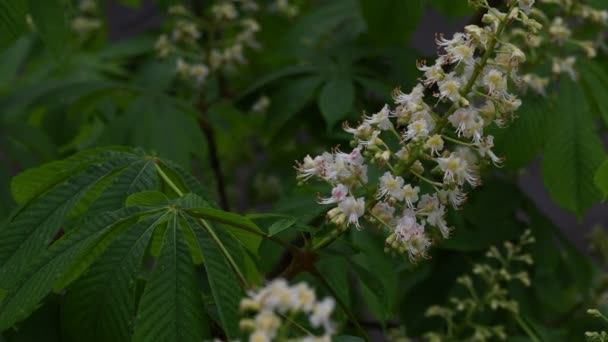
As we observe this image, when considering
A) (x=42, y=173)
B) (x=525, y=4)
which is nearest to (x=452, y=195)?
(x=525, y=4)

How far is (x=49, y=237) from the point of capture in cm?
128

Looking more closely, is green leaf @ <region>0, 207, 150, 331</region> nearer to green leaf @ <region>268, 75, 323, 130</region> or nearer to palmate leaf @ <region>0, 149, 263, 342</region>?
palmate leaf @ <region>0, 149, 263, 342</region>

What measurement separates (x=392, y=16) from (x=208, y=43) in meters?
0.65

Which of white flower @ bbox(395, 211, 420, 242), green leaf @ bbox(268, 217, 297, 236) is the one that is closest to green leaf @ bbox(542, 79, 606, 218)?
white flower @ bbox(395, 211, 420, 242)

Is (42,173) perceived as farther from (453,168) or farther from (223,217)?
(453,168)

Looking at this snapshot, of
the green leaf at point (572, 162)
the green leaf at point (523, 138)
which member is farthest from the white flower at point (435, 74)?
the green leaf at point (572, 162)

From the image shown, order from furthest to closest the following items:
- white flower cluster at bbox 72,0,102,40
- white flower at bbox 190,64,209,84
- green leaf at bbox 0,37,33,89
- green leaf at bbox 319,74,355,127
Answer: white flower cluster at bbox 72,0,102,40 < green leaf at bbox 0,37,33,89 < white flower at bbox 190,64,209,84 < green leaf at bbox 319,74,355,127

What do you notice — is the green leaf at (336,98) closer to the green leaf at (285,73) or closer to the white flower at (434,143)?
the green leaf at (285,73)

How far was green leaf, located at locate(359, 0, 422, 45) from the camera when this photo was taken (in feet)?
6.97

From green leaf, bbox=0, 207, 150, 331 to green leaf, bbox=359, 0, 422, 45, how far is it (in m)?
1.08

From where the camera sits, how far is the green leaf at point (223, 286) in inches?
46.4

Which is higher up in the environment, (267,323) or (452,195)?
(267,323)

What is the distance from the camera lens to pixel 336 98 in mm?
2197

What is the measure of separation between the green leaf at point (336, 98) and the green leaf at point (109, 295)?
906 millimetres
